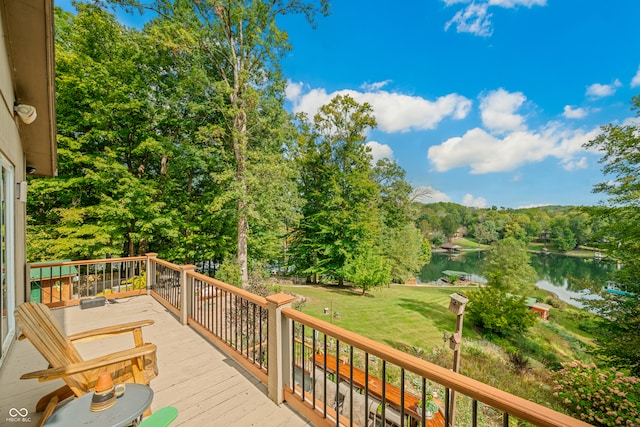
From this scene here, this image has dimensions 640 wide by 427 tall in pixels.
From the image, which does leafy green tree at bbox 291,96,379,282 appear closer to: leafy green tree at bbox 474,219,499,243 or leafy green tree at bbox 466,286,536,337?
leafy green tree at bbox 466,286,536,337

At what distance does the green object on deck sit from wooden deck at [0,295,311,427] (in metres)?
0.95

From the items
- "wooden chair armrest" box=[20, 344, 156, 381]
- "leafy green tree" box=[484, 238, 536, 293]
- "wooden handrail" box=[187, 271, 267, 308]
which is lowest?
"leafy green tree" box=[484, 238, 536, 293]

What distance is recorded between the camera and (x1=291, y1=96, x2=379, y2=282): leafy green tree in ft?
50.7

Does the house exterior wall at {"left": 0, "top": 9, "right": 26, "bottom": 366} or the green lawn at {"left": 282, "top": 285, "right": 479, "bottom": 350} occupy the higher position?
the house exterior wall at {"left": 0, "top": 9, "right": 26, "bottom": 366}

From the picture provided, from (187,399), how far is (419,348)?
27.8 feet

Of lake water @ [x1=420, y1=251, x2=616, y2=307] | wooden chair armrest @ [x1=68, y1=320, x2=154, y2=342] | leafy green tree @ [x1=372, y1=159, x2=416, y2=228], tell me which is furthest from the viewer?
lake water @ [x1=420, y1=251, x2=616, y2=307]

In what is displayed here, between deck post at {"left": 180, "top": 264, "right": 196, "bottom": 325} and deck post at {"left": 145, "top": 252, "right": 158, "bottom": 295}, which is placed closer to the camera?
deck post at {"left": 180, "top": 264, "right": 196, "bottom": 325}

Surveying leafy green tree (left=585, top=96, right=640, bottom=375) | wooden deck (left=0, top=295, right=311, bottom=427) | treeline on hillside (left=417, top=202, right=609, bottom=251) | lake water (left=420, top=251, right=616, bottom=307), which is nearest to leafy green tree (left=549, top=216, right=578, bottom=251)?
treeline on hillside (left=417, top=202, right=609, bottom=251)

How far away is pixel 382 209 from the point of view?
19.1 metres

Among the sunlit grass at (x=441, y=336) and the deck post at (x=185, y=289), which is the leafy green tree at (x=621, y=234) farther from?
the deck post at (x=185, y=289)

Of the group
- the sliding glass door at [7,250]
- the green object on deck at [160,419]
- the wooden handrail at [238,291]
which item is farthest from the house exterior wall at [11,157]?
the green object on deck at [160,419]

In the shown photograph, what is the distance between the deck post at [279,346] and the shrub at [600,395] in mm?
6675

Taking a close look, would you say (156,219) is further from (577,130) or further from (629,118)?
(577,130)

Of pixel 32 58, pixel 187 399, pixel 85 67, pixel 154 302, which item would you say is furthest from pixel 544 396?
pixel 85 67
